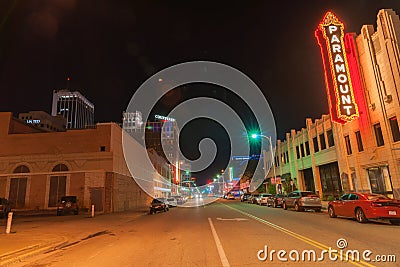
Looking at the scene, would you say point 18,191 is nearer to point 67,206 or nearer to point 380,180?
point 67,206

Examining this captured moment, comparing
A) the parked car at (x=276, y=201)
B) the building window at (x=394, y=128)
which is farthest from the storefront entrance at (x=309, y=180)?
the building window at (x=394, y=128)

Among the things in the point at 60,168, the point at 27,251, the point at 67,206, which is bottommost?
the point at 27,251

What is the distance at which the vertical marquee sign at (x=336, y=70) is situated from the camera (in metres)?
24.2

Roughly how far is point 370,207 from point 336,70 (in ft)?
48.3

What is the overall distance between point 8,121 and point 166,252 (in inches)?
1276

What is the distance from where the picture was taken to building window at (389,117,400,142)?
21147 mm

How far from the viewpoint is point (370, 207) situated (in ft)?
44.3

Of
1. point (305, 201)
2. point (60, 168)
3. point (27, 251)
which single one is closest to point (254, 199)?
point (305, 201)

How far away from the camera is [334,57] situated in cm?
2494

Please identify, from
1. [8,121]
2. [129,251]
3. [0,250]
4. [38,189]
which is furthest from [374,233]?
[8,121]

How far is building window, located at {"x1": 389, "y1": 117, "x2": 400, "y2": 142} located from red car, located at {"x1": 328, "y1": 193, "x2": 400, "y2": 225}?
8.78 metres

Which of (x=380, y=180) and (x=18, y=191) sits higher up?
(x=18, y=191)

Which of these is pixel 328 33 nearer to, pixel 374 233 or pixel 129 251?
pixel 374 233

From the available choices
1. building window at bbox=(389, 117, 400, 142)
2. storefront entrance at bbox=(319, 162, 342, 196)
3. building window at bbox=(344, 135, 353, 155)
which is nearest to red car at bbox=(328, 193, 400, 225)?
building window at bbox=(389, 117, 400, 142)
